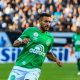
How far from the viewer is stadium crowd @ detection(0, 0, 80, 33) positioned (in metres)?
28.2

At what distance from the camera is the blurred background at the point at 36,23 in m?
24.9

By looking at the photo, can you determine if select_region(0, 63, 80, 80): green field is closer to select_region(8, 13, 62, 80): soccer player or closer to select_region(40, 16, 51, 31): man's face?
select_region(8, 13, 62, 80): soccer player

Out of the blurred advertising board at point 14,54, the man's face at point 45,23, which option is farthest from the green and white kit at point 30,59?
the blurred advertising board at point 14,54

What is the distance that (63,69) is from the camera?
22.3m

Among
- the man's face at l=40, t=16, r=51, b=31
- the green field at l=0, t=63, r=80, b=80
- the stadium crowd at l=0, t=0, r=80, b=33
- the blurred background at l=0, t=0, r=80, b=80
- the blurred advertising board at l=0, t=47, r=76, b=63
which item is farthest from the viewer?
the stadium crowd at l=0, t=0, r=80, b=33

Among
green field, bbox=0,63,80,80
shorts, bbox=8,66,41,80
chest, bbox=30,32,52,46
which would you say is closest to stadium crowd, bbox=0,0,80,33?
green field, bbox=0,63,80,80

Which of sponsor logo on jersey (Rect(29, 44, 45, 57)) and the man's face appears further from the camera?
sponsor logo on jersey (Rect(29, 44, 45, 57))

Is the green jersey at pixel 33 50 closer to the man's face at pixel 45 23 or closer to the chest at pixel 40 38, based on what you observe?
the chest at pixel 40 38

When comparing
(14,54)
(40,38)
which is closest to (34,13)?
(14,54)

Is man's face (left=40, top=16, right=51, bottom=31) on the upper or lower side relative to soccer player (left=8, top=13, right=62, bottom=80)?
upper

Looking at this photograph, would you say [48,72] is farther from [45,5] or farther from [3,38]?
[45,5]

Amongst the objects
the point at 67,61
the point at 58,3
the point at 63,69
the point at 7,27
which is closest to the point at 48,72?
the point at 63,69

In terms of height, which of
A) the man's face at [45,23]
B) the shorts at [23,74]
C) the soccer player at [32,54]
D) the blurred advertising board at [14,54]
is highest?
the man's face at [45,23]

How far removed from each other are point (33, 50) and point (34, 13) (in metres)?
19.9
